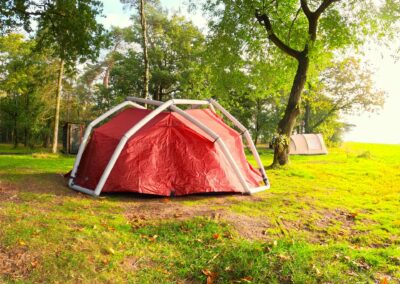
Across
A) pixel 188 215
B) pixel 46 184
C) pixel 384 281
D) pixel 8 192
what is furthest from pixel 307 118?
pixel 384 281

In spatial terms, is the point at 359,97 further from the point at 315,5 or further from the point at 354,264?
the point at 354,264

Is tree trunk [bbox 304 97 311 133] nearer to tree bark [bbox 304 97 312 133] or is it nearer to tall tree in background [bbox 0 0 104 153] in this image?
tree bark [bbox 304 97 312 133]

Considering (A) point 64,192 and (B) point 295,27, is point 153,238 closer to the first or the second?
(A) point 64,192

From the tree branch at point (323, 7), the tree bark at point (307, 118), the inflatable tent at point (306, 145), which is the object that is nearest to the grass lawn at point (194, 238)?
the tree branch at point (323, 7)

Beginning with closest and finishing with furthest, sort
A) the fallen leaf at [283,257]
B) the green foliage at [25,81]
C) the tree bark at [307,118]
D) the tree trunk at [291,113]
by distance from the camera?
1. the fallen leaf at [283,257]
2. the tree trunk at [291,113]
3. the green foliage at [25,81]
4. the tree bark at [307,118]

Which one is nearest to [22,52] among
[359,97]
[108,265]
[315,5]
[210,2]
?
[210,2]

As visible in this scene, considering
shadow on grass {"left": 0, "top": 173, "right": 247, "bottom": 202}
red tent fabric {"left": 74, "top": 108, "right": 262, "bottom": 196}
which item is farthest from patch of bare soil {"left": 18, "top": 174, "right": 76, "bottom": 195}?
red tent fabric {"left": 74, "top": 108, "right": 262, "bottom": 196}

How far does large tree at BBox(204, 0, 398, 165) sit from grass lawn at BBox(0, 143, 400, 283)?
25.5ft

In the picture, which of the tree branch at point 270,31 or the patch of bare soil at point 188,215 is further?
the tree branch at point 270,31

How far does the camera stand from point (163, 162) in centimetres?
1091

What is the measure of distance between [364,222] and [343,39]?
10.8 meters

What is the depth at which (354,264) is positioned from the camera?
5812mm

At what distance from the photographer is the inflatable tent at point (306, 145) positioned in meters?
30.7

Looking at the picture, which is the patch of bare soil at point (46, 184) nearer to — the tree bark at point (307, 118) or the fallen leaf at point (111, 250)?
the fallen leaf at point (111, 250)
